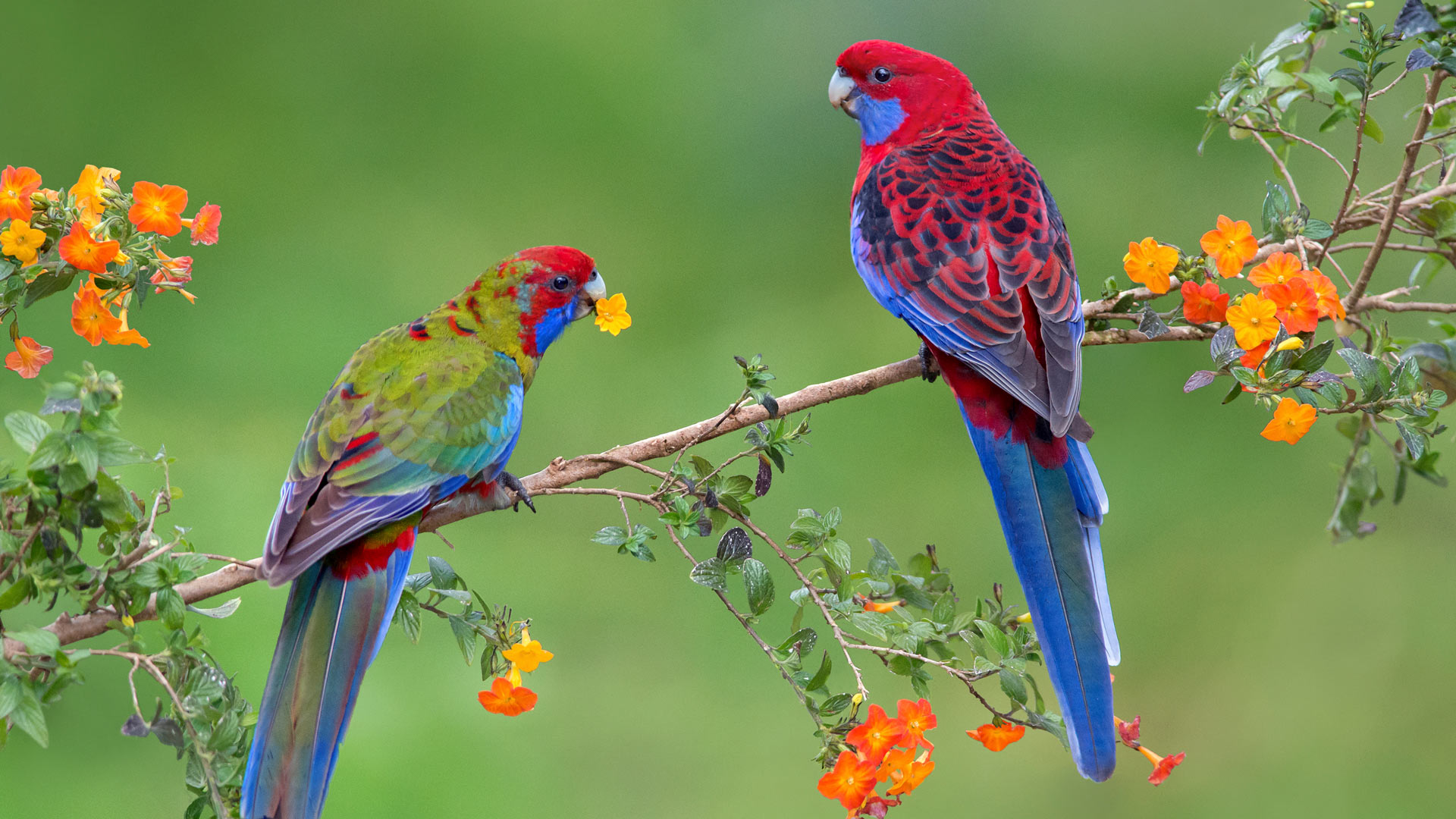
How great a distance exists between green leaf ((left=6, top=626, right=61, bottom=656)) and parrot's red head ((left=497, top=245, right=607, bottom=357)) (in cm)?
68

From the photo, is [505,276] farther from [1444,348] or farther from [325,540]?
[1444,348]

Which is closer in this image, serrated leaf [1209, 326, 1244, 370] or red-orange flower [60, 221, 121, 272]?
red-orange flower [60, 221, 121, 272]

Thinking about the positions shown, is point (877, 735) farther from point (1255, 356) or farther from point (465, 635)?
point (1255, 356)

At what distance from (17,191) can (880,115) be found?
1.14 meters

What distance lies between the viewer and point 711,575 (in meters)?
1.18

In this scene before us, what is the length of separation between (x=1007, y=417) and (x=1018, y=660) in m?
0.32

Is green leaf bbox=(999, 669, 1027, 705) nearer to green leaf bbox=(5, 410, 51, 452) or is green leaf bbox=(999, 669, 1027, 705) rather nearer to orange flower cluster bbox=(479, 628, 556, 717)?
orange flower cluster bbox=(479, 628, 556, 717)

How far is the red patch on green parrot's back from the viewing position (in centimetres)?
126

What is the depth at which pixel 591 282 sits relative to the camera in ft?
5.13

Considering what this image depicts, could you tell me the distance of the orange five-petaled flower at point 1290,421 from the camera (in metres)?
1.18

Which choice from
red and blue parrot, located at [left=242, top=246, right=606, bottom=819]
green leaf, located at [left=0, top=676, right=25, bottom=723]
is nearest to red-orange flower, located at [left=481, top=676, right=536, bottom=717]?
red and blue parrot, located at [left=242, top=246, right=606, bottom=819]

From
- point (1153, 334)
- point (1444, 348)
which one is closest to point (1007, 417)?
point (1153, 334)

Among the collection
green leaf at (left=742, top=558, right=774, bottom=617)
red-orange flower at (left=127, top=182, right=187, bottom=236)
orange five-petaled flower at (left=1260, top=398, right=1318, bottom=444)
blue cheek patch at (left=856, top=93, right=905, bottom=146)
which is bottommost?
orange five-petaled flower at (left=1260, top=398, right=1318, bottom=444)

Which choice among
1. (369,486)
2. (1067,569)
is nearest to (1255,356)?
(1067,569)
